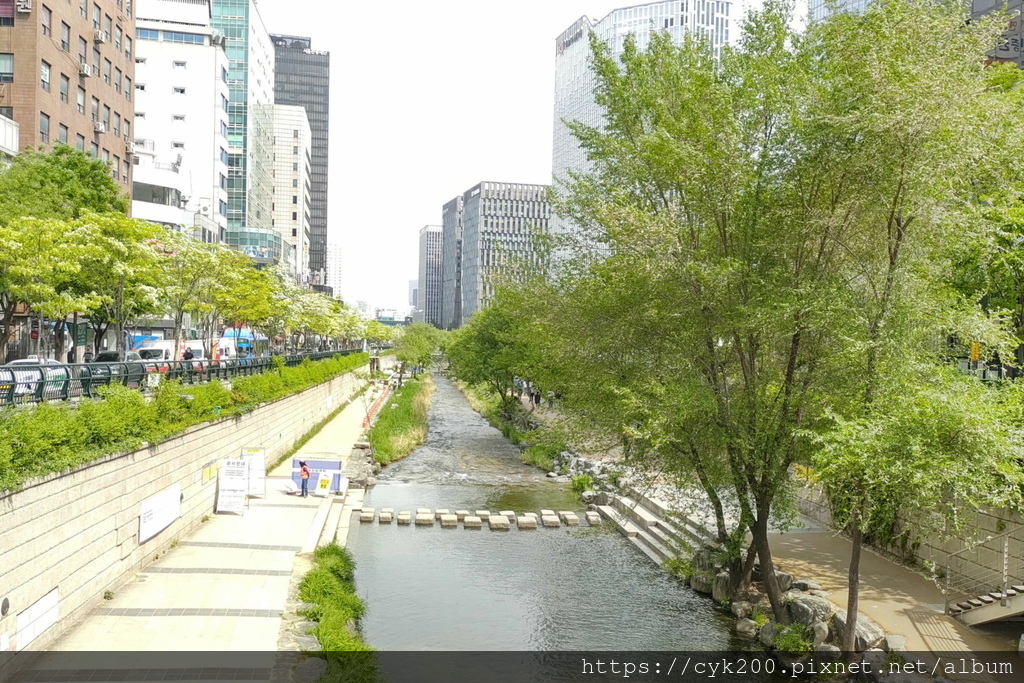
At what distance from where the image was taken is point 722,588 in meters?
19.4

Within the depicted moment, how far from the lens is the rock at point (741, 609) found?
714 inches

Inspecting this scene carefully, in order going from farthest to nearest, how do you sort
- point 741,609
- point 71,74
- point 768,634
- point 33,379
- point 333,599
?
point 71,74
point 741,609
point 768,634
point 333,599
point 33,379

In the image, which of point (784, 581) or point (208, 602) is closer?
point (208, 602)

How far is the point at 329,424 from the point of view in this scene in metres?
52.6

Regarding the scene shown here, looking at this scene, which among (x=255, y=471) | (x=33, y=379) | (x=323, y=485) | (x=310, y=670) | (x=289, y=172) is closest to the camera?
(x=310, y=670)

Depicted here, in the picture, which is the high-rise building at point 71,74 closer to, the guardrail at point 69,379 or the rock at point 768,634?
the guardrail at point 69,379

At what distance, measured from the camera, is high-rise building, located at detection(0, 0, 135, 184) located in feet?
136

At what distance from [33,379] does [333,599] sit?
737 centimetres

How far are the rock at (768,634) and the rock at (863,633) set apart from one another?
121 centimetres

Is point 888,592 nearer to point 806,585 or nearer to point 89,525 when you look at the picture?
point 806,585

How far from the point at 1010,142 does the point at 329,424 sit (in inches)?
1725

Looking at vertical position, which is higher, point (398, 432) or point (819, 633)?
point (398, 432)

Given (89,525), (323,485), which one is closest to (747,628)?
(89,525)

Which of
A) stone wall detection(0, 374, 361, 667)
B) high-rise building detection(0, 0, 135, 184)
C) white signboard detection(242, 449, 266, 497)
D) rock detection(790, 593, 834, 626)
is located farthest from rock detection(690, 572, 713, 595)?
high-rise building detection(0, 0, 135, 184)
